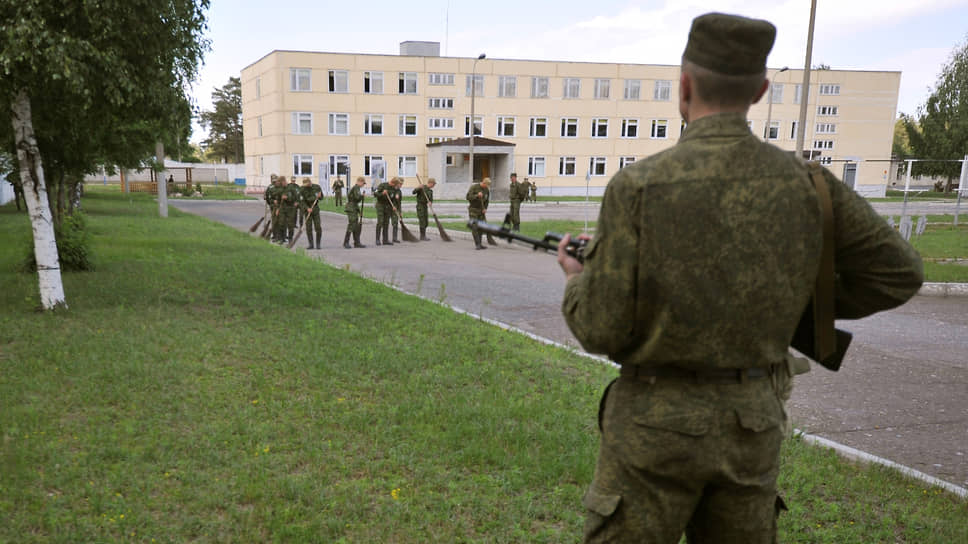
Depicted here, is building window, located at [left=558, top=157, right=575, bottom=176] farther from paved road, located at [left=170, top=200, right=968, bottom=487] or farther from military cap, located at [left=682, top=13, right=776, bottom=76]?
military cap, located at [left=682, top=13, right=776, bottom=76]

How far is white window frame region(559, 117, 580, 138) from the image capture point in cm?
5591

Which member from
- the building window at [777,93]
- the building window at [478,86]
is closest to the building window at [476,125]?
the building window at [478,86]

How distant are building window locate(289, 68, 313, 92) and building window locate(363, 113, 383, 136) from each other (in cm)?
474

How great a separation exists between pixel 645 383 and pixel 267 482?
2.82 meters

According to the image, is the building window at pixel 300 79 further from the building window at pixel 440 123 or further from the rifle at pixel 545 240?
the rifle at pixel 545 240

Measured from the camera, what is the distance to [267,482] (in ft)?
13.1

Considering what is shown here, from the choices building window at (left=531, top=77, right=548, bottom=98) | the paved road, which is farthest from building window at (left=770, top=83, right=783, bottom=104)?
the paved road

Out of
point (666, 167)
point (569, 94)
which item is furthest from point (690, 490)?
point (569, 94)

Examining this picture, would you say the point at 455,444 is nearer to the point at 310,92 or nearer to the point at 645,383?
the point at 645,383

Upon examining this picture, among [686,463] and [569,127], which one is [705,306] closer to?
[686,463]

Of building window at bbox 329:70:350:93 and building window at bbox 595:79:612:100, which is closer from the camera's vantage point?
building window at bbox 329:70:350:93

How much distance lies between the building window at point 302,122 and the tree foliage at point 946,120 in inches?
1801

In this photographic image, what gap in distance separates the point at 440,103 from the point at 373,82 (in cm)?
545

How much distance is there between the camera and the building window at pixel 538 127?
5559cm
